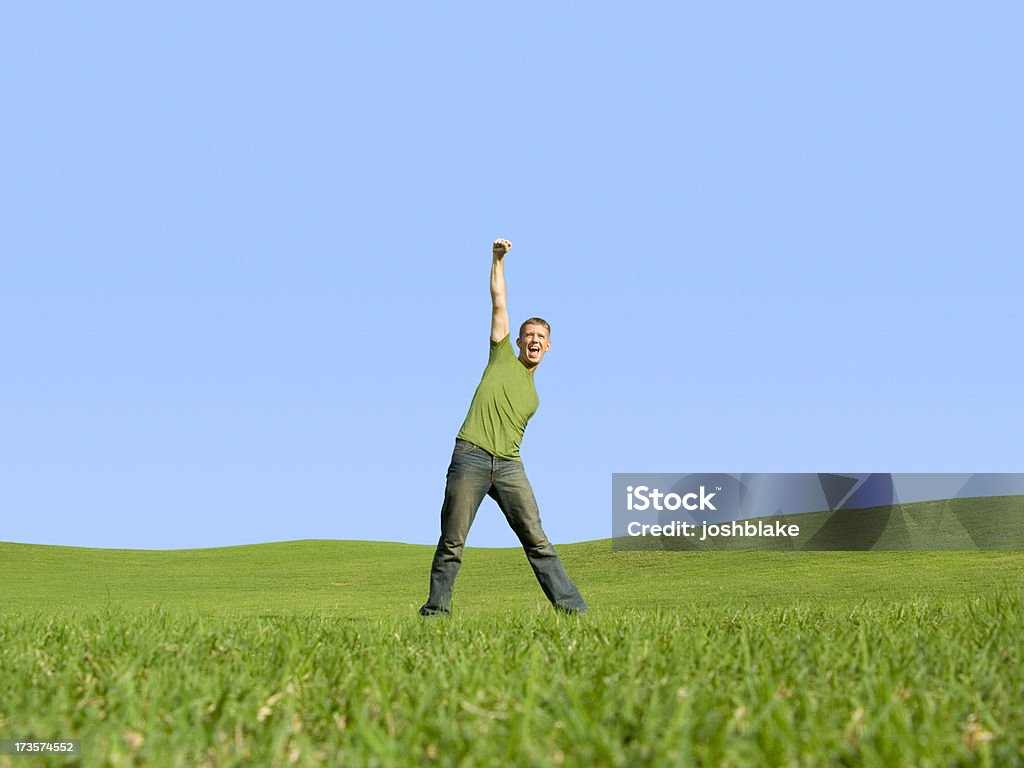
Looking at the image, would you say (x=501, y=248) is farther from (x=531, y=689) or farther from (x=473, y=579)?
(x=473, y=579)

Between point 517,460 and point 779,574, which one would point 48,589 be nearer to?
point 517,460

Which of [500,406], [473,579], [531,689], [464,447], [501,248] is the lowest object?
[473,579]

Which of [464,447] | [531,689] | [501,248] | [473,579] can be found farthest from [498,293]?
[473,579]

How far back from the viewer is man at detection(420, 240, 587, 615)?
8.22 metres

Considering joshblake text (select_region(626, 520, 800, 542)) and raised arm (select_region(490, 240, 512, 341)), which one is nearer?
raised arm (select_region(490, 240, 512, 341))

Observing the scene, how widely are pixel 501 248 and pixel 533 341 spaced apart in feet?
3.29

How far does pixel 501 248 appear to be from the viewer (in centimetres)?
801

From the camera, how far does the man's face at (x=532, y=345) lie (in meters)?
8.62

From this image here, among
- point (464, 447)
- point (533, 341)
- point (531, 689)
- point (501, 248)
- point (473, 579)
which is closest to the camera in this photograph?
point (531, 689)

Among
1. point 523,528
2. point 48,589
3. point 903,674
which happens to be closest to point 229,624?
point 523,528

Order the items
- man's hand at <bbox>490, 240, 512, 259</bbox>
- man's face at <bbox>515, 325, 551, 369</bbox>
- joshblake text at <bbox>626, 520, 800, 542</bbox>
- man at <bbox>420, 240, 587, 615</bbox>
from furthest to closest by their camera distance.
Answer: joshblake text at <bbox>626, 520, 800, 542</bbox> < man's face at <bbox>515, 325, 551, 369</bbox> < man at <bbox>420, 240, 587, 615</bbox> < man's hand at <bbox>490, 240, 512, 259</bbox>

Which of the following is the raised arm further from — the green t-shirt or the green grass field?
the green grass field

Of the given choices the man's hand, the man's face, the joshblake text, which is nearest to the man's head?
the man's face

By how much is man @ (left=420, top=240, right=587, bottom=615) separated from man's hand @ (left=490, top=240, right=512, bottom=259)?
1 centimetres
